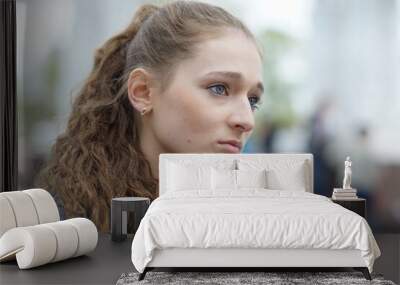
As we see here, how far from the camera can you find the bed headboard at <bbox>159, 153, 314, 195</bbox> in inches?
261

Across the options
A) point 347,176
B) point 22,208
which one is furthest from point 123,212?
point 347,176

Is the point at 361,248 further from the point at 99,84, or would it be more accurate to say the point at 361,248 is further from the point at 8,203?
the point at 99,84

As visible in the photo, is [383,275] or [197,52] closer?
[383,275]

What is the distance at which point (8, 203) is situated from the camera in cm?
536

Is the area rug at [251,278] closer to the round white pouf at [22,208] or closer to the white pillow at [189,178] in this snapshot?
the round white pouf at [22,208]

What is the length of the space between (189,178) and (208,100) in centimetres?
85

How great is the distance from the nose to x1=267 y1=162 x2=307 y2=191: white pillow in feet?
2.26

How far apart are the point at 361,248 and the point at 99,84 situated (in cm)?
336

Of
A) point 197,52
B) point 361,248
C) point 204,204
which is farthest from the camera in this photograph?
point 197,52

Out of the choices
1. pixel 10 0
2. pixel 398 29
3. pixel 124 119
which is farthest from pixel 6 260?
pixel 398 29

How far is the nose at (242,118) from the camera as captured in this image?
6828 mm

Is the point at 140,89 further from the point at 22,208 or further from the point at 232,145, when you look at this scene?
the point at 22,208

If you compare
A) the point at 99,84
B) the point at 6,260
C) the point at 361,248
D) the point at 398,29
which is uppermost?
the point at 398,29

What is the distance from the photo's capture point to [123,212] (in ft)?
21.0
